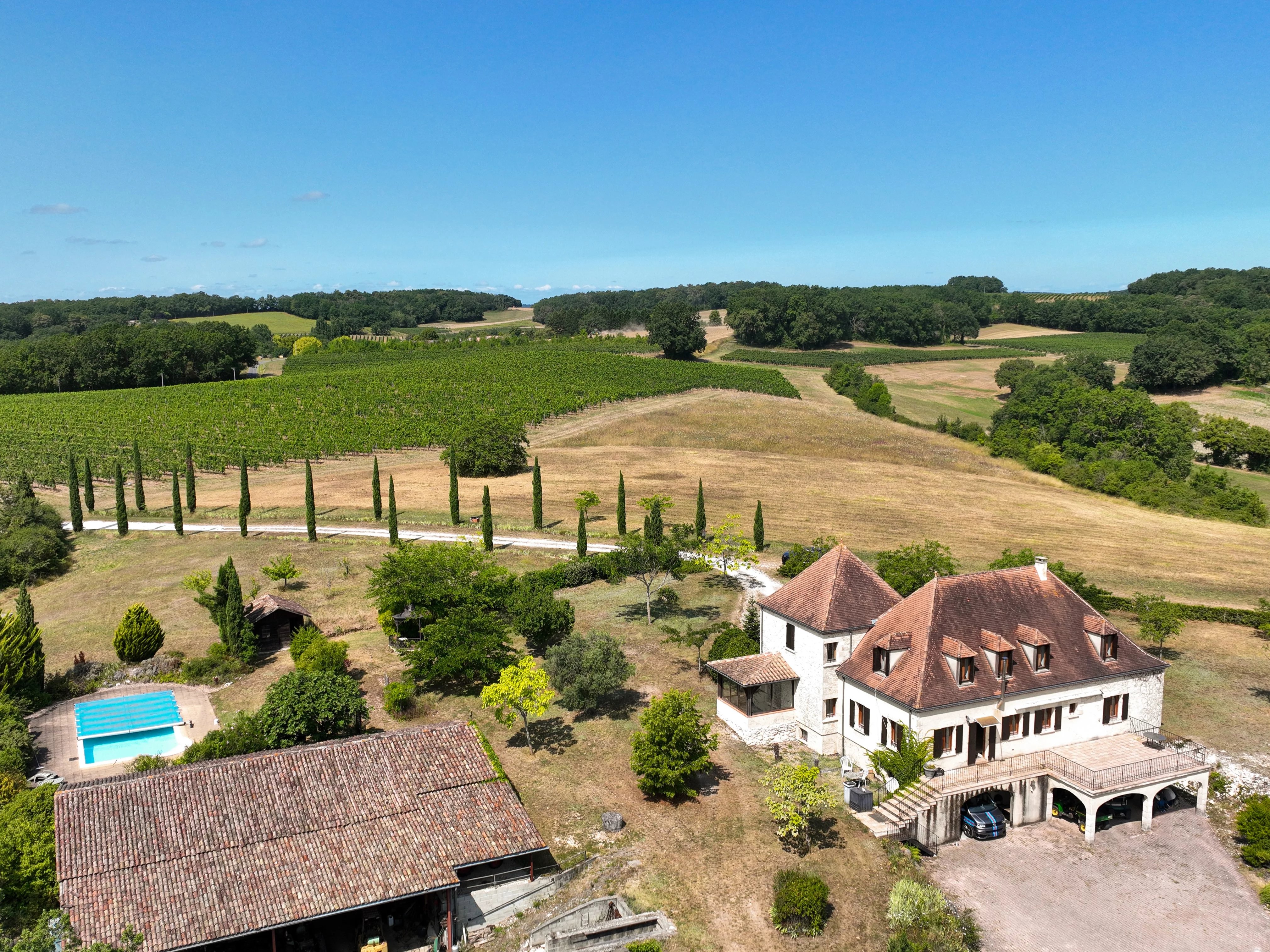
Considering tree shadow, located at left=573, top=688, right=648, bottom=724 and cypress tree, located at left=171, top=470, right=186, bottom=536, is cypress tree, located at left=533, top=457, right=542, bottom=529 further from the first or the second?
tree shadow, located at left=573, top=688, right=648, bottom=724

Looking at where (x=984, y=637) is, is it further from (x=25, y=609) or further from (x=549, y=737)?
(x=25, y=609)

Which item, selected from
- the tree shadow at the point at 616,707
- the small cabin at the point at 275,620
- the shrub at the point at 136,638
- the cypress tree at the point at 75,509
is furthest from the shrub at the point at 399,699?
the cypress tree at the point at 75,509

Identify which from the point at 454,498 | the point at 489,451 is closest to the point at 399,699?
the point at 454,498

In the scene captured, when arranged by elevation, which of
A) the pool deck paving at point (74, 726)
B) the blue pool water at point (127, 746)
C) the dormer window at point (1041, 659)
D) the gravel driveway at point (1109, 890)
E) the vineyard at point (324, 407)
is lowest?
the gravel driveway at point (1109, 890)

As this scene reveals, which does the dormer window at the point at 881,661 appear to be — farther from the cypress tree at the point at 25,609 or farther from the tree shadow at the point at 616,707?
the cypress tree at the point at 25,609

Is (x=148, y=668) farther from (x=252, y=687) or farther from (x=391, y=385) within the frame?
(x=391, y=385)
